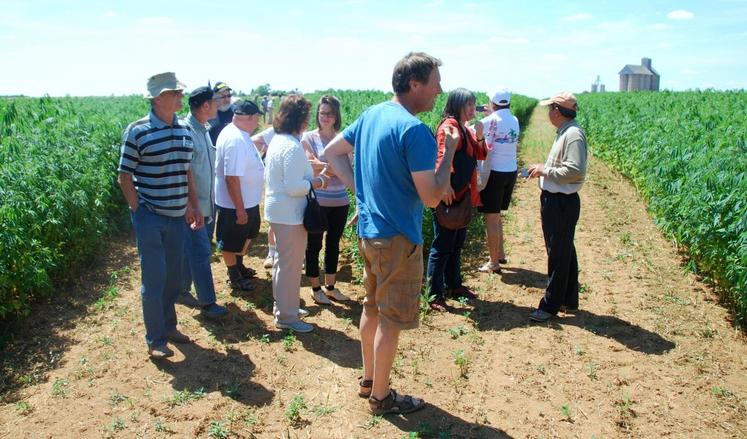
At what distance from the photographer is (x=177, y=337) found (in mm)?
4746

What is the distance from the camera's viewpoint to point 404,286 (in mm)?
3326

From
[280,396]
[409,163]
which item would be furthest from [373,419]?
[409,163]

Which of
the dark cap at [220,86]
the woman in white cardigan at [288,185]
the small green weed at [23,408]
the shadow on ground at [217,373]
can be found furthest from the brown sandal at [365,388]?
the dark cap at [220,86]

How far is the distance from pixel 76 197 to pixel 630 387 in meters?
5.83

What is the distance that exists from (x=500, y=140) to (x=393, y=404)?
12.0 ft

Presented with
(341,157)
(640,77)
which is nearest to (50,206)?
(341,157)

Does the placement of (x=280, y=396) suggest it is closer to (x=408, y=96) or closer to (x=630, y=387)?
(x=408, y=96)

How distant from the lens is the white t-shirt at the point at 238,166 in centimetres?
514

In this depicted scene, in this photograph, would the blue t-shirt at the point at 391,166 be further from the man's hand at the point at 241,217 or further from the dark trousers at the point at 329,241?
the man's hand at the point at 241,217

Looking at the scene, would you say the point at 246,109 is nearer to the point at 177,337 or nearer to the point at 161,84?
the point at 161,84

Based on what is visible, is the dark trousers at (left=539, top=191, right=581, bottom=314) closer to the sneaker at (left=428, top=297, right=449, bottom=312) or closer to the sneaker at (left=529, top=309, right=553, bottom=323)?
the sneaker at (left=529, top=309, right=553, bottom=323)

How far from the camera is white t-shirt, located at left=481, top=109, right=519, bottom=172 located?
20.9 feet

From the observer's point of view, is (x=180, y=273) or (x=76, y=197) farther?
(x=76, y=197)

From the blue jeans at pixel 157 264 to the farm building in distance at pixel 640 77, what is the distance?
9413cm
